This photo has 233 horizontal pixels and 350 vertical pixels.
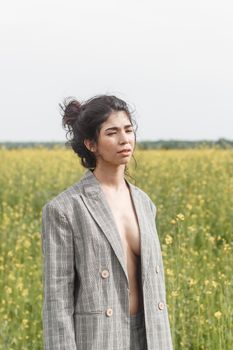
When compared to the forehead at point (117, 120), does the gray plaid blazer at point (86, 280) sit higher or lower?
lower

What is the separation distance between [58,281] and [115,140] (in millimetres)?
484

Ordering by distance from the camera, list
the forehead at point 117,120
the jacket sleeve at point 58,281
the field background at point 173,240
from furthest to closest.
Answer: the field background at point 173,240
the forehead at point 117,120
the jacket sleeve at point 58,281

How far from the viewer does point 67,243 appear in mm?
2717

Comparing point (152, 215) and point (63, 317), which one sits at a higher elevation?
point (152, 215)

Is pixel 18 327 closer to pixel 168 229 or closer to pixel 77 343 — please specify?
pixel 77 343

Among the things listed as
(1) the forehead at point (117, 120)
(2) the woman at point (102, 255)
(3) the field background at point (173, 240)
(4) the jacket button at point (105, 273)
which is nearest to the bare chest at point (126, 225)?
(2) the woman at point (102, 255)

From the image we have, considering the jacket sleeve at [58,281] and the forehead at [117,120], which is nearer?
the jacket sleeve at [58,281]

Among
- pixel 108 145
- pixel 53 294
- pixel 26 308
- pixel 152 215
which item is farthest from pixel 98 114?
pixel 26 308

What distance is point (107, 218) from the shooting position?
2.77 m

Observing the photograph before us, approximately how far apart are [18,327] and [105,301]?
270 centimetres

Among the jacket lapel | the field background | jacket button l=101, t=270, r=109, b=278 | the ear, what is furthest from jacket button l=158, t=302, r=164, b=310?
the field background

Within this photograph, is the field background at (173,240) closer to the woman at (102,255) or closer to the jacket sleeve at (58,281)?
the woman at (102,255)

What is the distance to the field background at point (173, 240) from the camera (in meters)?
4.75

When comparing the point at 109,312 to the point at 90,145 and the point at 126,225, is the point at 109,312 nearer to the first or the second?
the point at 126,225
